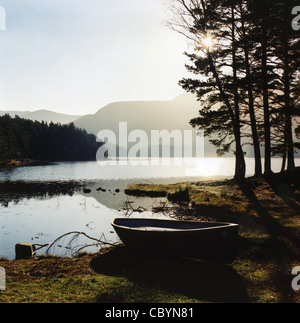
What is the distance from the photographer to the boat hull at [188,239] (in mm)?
9430

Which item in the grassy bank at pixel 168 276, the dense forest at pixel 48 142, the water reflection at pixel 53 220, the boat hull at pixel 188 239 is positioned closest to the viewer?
the grassy bank at pixel 168 276

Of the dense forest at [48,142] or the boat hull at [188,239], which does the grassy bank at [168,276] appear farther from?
the dense forest at [48,142]

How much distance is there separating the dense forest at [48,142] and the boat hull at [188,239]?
356 ft

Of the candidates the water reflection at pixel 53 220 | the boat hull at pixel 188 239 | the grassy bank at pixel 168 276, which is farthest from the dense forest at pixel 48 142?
the boat hull at pixel 188 239

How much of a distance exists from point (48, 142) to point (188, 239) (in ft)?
466

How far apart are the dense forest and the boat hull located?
108596 mm

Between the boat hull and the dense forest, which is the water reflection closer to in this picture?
the boat hull

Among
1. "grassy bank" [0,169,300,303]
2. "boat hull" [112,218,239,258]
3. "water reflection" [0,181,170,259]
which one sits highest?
"boat hull" [112,218,239,258]

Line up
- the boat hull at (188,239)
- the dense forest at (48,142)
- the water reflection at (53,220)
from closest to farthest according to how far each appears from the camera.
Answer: the boat hull at (188,239) < the water reflection at (53,220) < the dense forest at (48,142)

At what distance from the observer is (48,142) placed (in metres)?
140

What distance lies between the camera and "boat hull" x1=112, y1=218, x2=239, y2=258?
30.9ft

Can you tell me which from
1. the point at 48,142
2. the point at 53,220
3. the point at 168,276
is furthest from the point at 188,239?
the point at 48,142

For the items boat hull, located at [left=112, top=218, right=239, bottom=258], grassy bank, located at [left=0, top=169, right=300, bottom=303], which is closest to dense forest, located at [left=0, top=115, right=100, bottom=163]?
grassy bank, located at [left=0, top=169, right=300, bottom=303]
